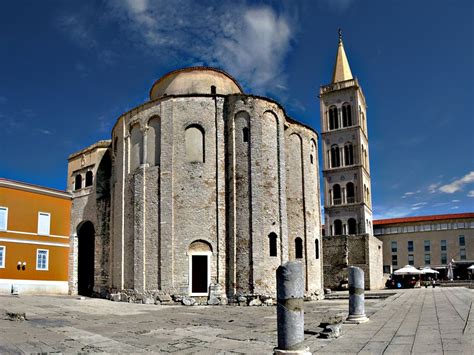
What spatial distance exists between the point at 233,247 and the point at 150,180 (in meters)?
5.75

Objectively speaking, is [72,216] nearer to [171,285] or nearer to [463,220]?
[171,285]

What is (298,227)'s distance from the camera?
26.8 meters

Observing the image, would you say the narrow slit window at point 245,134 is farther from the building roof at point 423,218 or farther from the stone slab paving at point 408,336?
the building roof at point 423,218

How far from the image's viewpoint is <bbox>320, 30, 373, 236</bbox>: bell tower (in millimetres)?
57875

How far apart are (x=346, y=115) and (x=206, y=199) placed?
134 ft

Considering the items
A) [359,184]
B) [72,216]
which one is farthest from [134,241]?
[359,184]

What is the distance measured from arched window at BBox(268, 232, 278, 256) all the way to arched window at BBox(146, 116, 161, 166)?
722cm

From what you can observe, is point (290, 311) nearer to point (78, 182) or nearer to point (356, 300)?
point (356, 300)

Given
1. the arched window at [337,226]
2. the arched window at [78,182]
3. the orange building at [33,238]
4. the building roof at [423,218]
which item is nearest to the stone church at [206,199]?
the orange building at [33,238]

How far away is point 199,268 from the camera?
77.3ft

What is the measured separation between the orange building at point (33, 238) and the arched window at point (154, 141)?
9.00m

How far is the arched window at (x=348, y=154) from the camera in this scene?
195ft

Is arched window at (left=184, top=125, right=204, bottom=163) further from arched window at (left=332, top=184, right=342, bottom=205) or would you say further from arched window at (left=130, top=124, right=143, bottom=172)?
arched window at (left=332, top=184, right=342, bottom=205)

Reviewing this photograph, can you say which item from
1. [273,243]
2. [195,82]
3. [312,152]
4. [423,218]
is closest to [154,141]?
[195,82]
